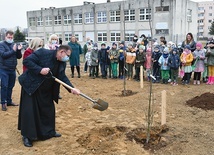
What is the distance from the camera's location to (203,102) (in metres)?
6.56

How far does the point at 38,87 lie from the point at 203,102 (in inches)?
172

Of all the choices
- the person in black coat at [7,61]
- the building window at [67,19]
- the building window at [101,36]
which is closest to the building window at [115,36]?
the building window at [101,36]

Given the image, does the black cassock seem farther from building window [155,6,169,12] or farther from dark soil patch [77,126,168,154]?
building window [155,6,169,12]

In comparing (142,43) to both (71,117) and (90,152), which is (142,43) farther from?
(90,152)

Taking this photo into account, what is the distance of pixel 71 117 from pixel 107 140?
1665mm

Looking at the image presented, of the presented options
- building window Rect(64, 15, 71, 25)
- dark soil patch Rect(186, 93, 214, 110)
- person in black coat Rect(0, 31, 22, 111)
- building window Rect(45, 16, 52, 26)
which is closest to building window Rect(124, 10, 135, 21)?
building window Rect(64, 15, 71, 25)

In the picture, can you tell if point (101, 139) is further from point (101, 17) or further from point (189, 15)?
point (101, 17)

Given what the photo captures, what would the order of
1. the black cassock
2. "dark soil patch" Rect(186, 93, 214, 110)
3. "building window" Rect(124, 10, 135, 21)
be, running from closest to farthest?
1. the black cassock
2. "dark soil patch" Rect(186, 93, 214, 110)
3. "building window" Rect(124, 10, 135, 21)

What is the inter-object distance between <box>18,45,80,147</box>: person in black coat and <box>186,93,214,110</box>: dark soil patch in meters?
3.63

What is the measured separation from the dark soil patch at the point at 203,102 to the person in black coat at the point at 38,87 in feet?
11.9

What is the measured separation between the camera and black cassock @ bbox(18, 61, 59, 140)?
13.8ft

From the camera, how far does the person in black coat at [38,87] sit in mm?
4145

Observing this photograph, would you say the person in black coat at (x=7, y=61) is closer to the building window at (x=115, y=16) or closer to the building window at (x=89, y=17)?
the building window at (x=115, y=16)

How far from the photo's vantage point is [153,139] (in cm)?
443
